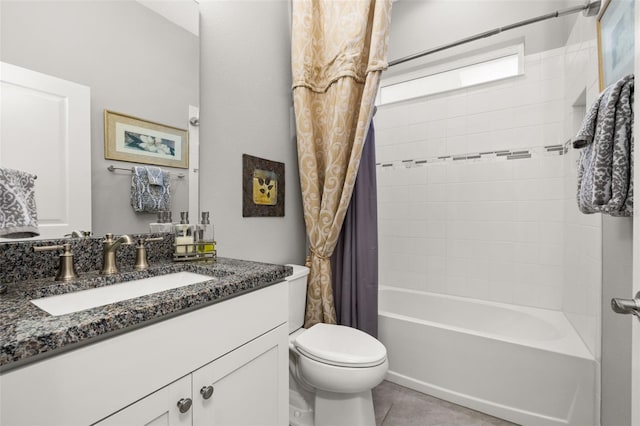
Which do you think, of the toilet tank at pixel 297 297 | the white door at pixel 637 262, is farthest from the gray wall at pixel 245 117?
the white door at pixel 637 262

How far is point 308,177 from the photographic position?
1.93m

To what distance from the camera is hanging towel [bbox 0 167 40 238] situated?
32.5 inches

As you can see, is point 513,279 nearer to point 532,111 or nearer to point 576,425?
point 576,425

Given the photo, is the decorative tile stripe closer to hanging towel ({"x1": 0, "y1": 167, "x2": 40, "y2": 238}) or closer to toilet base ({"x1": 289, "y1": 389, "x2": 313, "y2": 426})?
toilet base ({"x1": 289, "y1": 389, "x2": 313, "y2": 426})

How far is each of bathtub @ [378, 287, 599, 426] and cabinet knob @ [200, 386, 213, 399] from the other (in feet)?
4.48

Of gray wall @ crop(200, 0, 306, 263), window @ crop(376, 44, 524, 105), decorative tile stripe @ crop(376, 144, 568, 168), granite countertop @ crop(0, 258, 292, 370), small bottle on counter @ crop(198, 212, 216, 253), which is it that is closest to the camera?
granite countertop @ crop(0, 258, 292, 370)

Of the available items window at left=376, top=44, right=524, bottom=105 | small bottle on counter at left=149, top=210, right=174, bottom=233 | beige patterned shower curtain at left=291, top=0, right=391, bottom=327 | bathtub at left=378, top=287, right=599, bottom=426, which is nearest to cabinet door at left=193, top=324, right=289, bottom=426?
small bottle on counter at left=149, top=210, right=174, bottom=233

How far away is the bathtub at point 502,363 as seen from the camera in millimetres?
1471

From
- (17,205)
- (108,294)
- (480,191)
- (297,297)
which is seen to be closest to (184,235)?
(108,294)

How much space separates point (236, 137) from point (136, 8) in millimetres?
672

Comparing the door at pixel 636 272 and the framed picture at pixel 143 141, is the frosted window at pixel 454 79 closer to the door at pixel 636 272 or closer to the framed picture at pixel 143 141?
the door at pixel 636 272

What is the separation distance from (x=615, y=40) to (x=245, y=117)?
5.50ft

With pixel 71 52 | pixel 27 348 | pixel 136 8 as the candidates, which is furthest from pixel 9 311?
pixel 136 8

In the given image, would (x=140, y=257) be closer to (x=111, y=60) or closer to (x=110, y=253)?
(x=110, y=253)
